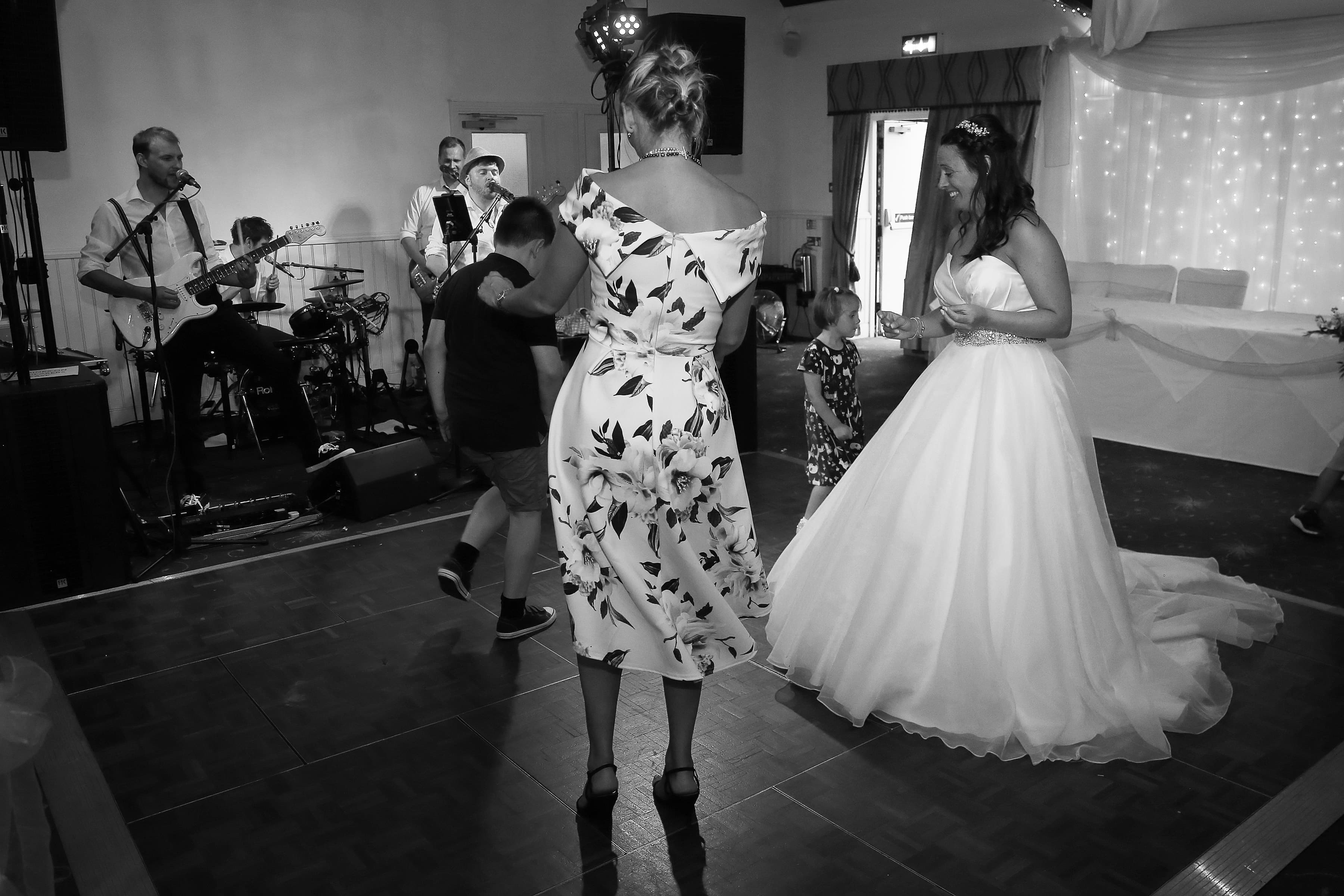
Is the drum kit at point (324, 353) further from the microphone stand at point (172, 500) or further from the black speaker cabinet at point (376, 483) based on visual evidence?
the microphone stand at point (172, 500)

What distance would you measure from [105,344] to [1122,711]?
744 cm

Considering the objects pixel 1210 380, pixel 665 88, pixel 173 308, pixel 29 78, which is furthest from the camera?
pixel 1210 380

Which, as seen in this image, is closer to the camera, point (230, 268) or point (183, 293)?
point (183, 293)

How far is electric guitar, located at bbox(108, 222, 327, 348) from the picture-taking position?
5.42m

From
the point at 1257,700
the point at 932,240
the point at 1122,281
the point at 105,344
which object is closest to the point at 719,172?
the point at 932,240

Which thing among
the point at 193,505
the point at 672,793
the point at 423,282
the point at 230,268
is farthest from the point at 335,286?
the point at 672,793

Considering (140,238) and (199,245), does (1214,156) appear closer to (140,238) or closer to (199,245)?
(199,245)

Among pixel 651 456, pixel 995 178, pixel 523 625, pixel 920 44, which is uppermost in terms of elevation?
pixel 920 44

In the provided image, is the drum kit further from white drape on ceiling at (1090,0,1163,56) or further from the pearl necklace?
white drape on ceiling at (1090,0,1163,56)

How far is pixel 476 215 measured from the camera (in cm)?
754

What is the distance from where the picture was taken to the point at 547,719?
3.24m

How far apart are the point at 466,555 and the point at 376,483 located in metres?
1.57

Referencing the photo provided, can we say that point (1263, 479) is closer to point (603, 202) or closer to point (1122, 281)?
point (1122, 281)

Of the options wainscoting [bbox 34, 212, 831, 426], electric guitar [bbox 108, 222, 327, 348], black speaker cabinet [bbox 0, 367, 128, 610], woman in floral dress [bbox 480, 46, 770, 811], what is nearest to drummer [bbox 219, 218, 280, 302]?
electric guitar [bbox 108, 222, 327, 348]
